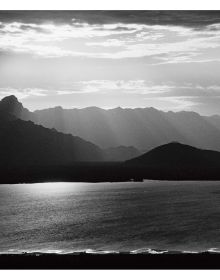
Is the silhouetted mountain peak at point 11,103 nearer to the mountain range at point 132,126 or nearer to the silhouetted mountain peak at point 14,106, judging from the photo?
the silhouetted mountain peak at point 14,106

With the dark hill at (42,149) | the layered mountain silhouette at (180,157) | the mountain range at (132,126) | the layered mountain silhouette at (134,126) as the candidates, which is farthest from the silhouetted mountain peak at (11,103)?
the layered mountain silhouette at (180,157)

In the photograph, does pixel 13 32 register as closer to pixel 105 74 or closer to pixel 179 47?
pixel 105 74

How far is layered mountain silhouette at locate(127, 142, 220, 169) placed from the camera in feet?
65.9

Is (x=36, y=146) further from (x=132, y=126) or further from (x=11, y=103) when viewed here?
(x=132, y=126)

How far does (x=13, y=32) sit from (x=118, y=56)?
4382 mm

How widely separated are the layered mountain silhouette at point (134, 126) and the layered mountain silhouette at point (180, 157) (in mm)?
312

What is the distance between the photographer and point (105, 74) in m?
19.3

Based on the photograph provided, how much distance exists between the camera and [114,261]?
16297mm

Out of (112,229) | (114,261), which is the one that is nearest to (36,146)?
(114,261)

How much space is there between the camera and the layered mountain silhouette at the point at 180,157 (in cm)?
2009

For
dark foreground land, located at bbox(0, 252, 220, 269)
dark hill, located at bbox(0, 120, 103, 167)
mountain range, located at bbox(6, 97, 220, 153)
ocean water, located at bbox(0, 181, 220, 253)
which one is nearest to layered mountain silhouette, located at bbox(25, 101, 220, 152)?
mountain range, located at bbox(6, 97, 220, 153)

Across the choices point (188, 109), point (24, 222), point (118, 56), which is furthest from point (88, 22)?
point (24, 222)

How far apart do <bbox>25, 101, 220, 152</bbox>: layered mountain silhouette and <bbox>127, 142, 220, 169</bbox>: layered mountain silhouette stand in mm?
312

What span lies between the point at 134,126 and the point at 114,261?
6.75 m
